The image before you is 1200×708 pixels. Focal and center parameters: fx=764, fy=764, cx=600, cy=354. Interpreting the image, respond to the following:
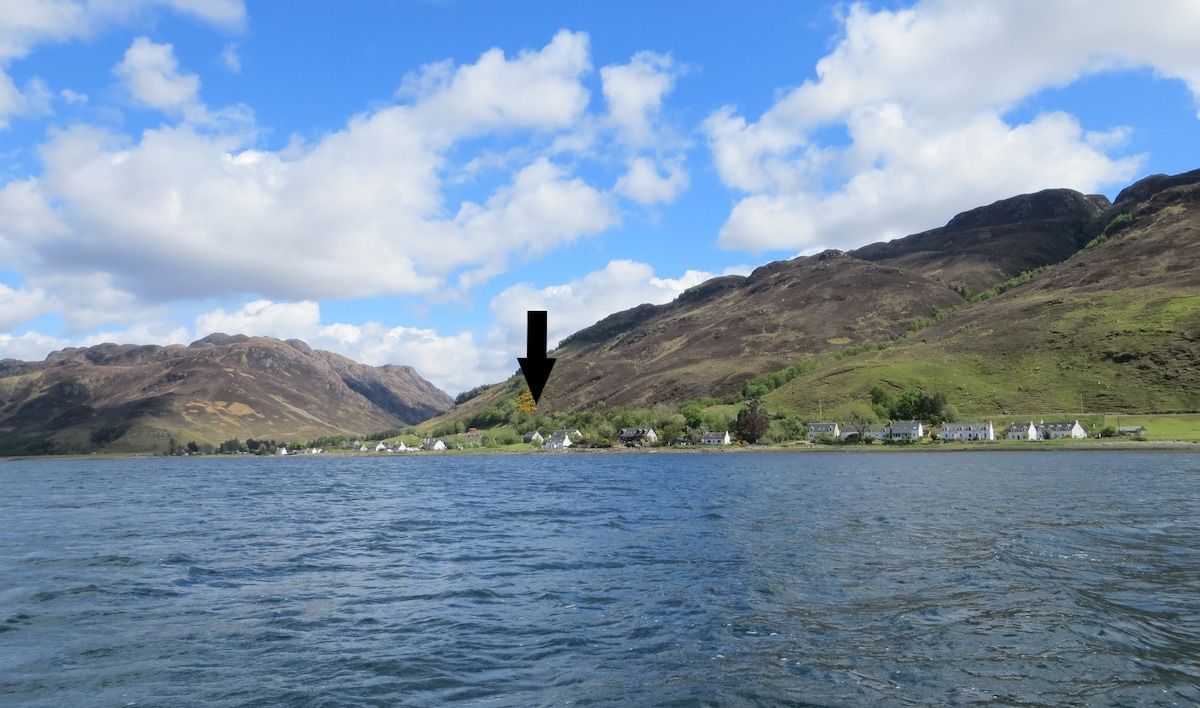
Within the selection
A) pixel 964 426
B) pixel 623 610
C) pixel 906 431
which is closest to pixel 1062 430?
pixel 964 426

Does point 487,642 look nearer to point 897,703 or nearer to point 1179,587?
point 897,703

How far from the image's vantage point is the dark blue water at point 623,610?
57.3 ft

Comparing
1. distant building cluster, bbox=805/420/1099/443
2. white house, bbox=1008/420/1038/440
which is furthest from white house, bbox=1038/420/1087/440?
white house, bbox=1008/420/1038/440

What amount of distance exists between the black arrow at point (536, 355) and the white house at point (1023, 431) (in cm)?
18723

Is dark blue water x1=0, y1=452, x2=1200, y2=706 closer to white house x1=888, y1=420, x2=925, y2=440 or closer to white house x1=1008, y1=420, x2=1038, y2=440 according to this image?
white house x1=1008, y1=420, x2=1038, y2=440

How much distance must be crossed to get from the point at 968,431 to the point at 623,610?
17884 centimetres

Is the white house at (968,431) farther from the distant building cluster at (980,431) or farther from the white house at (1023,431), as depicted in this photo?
the white house at (1023,431)

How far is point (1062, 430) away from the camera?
16788 centimetres

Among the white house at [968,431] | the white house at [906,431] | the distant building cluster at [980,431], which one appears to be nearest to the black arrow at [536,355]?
the distant building cluster at [980,431]

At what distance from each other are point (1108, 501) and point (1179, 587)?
32.7 m

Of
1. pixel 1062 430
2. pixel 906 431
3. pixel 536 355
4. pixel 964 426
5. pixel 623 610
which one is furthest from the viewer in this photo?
pixel 906 431

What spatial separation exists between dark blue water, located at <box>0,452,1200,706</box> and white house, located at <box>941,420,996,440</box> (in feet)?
443

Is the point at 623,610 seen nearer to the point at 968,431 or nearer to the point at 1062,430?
the point at 1062,430

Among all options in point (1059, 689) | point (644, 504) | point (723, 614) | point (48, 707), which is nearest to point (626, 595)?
point (723, 614)
